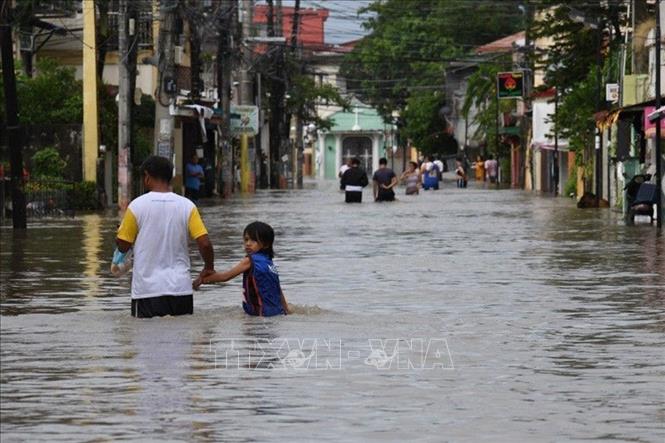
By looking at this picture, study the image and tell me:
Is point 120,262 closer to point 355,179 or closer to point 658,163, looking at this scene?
point 658,163

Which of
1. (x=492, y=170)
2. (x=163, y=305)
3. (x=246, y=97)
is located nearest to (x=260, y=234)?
(x=163, y=305)

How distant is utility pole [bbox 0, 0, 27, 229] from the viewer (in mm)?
37469

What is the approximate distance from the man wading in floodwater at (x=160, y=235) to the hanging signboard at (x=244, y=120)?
6606 cm

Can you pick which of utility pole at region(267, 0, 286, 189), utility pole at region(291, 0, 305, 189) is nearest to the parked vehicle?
utility pole at region(267, 0, 286, 189)

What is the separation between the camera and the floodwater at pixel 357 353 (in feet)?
34.4

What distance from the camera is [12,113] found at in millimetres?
37719

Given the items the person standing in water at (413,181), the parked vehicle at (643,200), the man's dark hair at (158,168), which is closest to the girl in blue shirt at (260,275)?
the man's dark hair at (158,168)

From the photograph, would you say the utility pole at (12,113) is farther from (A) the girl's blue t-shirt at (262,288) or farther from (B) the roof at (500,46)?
(B) the roof at (500,46)

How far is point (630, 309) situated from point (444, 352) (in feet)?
15.0

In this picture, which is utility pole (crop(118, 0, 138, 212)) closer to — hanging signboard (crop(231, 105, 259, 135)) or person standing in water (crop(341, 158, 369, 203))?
person standing in water (crop(341, 158, 369, 203))

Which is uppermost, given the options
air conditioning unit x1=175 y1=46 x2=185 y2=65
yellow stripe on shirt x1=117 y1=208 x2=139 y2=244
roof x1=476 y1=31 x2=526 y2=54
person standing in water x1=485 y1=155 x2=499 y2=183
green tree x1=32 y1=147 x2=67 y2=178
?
roof x1=476 y1=31 x2=526 y2=54

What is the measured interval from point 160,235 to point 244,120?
68.1 m

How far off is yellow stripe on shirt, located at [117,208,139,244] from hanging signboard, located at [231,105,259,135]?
66089mm

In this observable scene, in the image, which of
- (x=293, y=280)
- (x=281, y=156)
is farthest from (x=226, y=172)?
(x=293, y=280)
